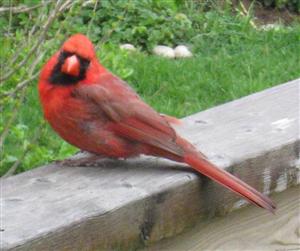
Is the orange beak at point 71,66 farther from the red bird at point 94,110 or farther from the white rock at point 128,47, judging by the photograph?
the white rock at point 128,47

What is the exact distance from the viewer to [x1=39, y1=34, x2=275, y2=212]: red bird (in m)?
2.24

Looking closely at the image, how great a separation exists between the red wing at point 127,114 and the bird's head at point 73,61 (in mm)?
36

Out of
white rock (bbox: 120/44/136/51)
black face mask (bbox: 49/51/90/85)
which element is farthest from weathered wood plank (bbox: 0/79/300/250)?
white rock (bbox: 120/44/136/51)

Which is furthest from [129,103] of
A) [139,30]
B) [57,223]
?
[139,30]

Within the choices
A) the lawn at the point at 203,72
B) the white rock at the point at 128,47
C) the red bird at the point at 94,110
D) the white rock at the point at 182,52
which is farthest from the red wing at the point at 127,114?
the white rock at the point at 182,52

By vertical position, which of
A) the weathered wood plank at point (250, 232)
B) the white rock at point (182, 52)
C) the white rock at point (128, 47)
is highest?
the weathered wood plank at point (250, 232)

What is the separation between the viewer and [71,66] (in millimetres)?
2223

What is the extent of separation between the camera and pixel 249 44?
5.53m

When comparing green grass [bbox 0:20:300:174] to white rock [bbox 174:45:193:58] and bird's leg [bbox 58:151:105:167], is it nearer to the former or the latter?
white rock [bbox 174:45:193:58]

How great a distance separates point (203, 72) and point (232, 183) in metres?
2.92

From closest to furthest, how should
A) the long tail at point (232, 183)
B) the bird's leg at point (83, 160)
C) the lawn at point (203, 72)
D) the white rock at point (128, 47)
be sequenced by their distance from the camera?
1. the long tail at point (232, 183)
2. the bird's leg at point (83, 160)
3. the lawn at point (203, 72)
4. the white rock at point (128, 47)

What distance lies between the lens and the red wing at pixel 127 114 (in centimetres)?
223

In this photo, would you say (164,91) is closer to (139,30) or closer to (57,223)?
(139,30)

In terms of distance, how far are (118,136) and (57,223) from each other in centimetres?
60
